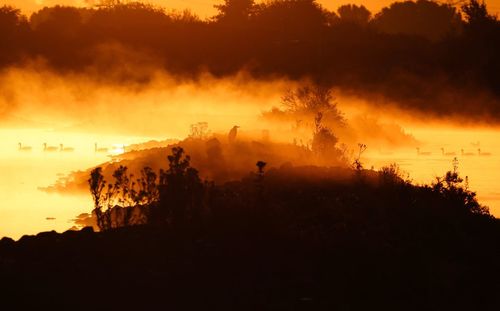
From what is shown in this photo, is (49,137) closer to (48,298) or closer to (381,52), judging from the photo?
(381,52)

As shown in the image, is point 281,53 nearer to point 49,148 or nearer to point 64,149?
point 64,149

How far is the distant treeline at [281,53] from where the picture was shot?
163 ft

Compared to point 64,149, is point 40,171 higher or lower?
lower

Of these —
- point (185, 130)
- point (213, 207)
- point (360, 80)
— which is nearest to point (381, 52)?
point (360, 80)

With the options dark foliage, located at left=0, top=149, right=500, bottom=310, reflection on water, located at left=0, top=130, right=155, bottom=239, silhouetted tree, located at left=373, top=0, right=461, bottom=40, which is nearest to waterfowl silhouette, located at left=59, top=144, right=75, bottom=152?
reflection on water, located at left=0, top=130, right=155, bottom=239

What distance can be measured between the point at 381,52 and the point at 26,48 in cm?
2053

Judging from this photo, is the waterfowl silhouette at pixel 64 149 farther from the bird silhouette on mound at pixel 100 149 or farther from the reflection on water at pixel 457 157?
the reflection on water at pixel 457 157

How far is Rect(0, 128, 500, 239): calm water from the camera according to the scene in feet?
82.4

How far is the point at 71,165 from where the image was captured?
130ft

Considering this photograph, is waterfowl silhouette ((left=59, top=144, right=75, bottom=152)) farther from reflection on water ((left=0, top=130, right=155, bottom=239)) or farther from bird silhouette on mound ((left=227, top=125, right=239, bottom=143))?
bird silhouette on mound ((left=227, top=125, right=239, bottom=143))

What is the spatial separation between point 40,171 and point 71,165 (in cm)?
271

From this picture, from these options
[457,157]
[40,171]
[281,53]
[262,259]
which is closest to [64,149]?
[40,171]

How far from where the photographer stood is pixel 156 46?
53.7m

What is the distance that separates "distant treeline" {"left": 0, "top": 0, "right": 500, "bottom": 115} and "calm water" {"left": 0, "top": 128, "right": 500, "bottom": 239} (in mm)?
3314
